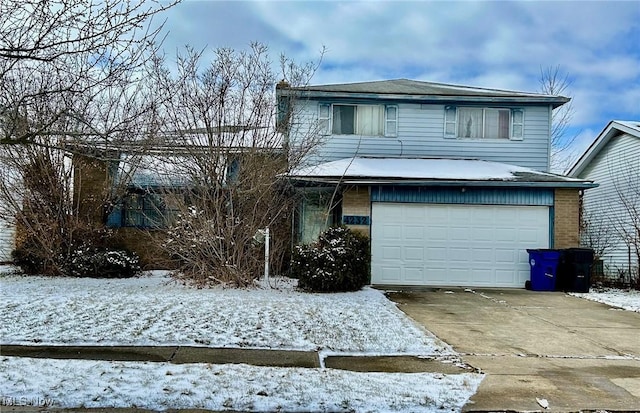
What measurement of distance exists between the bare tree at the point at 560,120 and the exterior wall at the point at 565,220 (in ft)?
48.2

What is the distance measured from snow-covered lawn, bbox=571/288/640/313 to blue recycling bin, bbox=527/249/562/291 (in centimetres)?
72

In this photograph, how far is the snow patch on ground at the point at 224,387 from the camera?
470cm

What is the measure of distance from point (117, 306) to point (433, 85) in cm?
1383

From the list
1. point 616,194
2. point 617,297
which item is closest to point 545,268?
point 617,297

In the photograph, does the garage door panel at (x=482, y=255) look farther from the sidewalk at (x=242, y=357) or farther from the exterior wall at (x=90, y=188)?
the exterior wall at (x=90, y=188)

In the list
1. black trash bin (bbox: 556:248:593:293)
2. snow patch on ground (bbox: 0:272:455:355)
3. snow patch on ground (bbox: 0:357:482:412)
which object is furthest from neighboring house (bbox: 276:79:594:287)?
snow patch on ground (bbox: 0:357:482:412)

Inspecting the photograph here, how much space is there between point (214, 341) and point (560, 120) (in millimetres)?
25923

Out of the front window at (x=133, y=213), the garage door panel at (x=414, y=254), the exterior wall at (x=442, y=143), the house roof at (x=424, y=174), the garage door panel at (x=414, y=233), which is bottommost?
the garage door panel at (x=414, y=254)

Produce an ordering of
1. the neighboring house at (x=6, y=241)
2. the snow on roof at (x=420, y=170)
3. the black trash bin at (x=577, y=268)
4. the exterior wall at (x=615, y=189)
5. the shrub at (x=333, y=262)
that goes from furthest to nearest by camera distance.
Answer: the exterior wall at (x=615, y=189) < the neighboring house at (x=6, y=241) < the snow on roof at (x=420, y=170) < the black trash bin at (x=577, y=268) < the shrub at (x=333, y=262)

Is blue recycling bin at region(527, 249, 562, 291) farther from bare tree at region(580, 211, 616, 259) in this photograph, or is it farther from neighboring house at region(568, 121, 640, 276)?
bare tree at region(580, 211, 616, 259)

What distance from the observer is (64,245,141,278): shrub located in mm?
14266

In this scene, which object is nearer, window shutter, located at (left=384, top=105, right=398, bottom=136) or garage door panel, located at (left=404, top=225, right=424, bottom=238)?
garage door panel, located at (left=404, top=225, right=424, bottom=238)

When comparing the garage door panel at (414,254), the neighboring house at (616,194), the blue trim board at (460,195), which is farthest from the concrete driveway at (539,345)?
the neighboring house at (616,194)

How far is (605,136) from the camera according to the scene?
20.2 m
